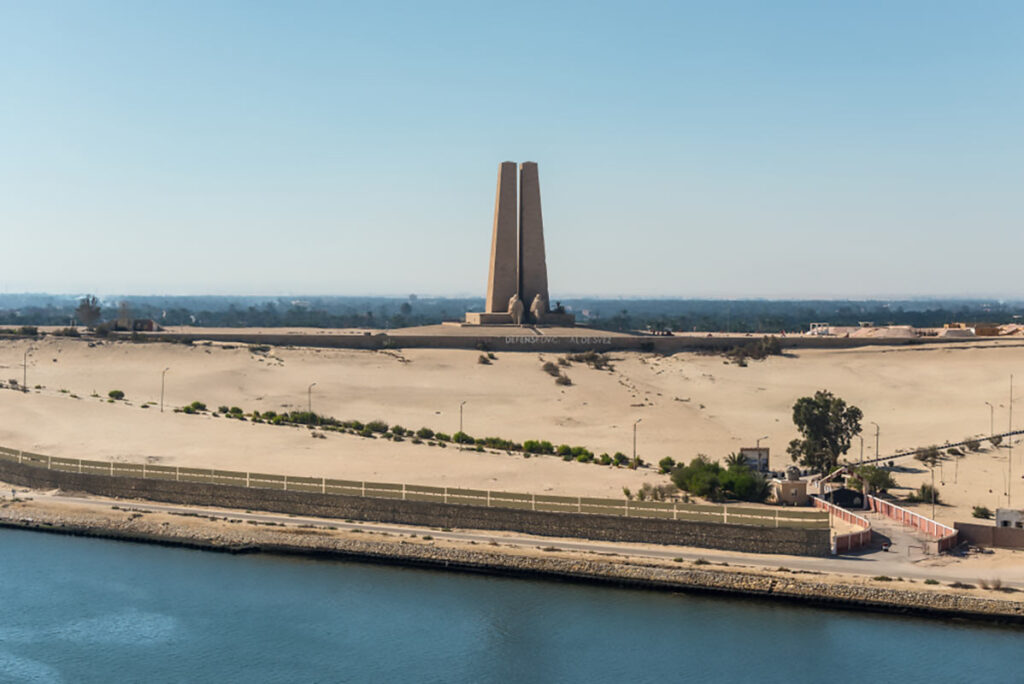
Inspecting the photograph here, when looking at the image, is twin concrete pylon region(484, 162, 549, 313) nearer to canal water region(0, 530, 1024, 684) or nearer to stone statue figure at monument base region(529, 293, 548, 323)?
stone statue figure at monument base region(529, 293, 548, 323)

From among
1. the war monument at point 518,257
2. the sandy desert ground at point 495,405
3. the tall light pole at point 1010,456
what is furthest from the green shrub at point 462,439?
the war monument at point 518,257

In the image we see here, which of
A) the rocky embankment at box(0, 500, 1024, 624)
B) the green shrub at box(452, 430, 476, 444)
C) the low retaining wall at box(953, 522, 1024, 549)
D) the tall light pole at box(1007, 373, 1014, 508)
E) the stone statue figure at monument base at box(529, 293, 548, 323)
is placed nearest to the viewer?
the rocky embankment at box(0, 500, 1024, 624)

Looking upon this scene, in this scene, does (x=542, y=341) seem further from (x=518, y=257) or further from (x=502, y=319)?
(x=518, y=257)

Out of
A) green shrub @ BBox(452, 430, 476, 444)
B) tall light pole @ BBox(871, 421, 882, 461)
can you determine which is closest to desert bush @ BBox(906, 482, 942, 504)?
tall light pole @ BBox(871, 421, 882, 461)

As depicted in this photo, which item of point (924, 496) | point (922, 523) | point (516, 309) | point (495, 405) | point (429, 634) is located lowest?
point (429, 634)

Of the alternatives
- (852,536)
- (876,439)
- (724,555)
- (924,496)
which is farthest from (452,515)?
(876,439)

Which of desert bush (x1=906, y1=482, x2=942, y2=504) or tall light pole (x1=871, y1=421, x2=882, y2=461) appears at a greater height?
tall light pole (x1=871, y1=421, x2=882, y2=461)

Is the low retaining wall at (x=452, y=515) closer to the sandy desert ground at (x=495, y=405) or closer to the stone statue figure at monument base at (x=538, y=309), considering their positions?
the sandy desert ground at (x=495, y=405)
